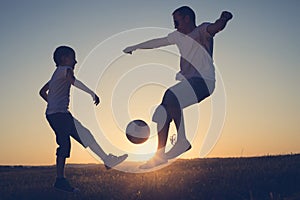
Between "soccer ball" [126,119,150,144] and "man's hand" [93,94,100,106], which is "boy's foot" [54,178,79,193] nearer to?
"soccer ball" [126,119,150,144]

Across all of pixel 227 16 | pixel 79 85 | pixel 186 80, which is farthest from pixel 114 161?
pixel 227 16

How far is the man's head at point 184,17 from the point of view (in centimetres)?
1045

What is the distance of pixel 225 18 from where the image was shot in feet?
31.3

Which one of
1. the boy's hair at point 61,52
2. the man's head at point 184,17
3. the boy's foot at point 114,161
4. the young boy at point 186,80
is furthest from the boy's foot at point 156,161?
the boy's hair at point 61,52

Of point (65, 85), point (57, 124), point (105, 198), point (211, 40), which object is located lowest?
point (105, 198)

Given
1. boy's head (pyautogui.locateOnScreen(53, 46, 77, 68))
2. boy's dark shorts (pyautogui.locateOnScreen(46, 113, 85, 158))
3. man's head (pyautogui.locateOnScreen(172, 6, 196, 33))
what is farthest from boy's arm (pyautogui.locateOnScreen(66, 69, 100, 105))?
man's head (pyautogui.locateOnScreen(172, 6, 196, 33))

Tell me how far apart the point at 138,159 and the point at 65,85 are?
6.96 feet

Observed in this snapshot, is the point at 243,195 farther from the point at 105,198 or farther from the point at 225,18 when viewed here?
the point at 225,18

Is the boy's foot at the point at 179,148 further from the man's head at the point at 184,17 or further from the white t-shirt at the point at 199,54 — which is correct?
the man's head at the point at 184,17

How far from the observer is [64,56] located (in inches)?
435

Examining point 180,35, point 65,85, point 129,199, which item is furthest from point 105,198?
point 180,35

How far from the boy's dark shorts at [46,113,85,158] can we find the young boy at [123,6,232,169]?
168 centimetres

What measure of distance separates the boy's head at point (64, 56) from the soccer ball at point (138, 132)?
185 cm

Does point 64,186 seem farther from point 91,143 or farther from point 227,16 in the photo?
point 227,16
